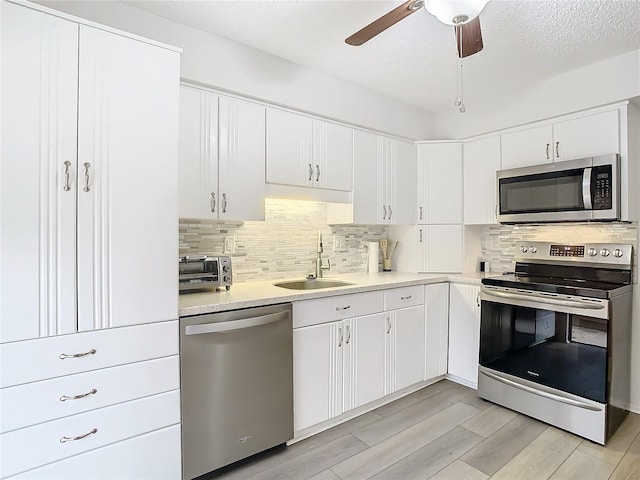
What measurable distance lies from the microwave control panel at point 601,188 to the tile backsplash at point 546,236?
302 millimetres

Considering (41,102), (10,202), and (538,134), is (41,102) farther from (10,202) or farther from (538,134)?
(538,134)

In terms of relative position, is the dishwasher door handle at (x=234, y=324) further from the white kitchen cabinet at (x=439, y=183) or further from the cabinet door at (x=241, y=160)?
the white kitchen cabinet at (x=439, y=183)

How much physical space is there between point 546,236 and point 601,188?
64 centimetres

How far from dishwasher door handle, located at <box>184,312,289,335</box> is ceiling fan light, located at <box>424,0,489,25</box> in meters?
1.61

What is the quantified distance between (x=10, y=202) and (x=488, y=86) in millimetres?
3105

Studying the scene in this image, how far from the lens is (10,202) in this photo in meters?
1.36

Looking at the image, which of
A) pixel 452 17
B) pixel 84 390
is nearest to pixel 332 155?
pixel 452 17

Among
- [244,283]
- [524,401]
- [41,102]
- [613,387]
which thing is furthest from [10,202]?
[613,387]

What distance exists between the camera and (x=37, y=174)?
4.63ft

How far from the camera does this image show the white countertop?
1.83 meters

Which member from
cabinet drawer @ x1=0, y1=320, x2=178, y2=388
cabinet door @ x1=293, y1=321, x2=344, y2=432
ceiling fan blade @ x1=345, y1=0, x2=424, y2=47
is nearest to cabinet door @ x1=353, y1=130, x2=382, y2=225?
cabinet door @ x1=293, y1=321, x2=344, y2=432

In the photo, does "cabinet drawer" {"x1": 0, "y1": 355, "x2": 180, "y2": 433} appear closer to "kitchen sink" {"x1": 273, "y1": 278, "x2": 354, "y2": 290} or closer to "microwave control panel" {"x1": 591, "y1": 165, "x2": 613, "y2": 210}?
"kitchen sink" {"x1": 273, "y1": 278, "x2": 354, "y2": 290}

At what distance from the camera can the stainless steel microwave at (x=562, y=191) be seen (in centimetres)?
236

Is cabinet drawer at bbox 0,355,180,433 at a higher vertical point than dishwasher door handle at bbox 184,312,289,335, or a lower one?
lower
